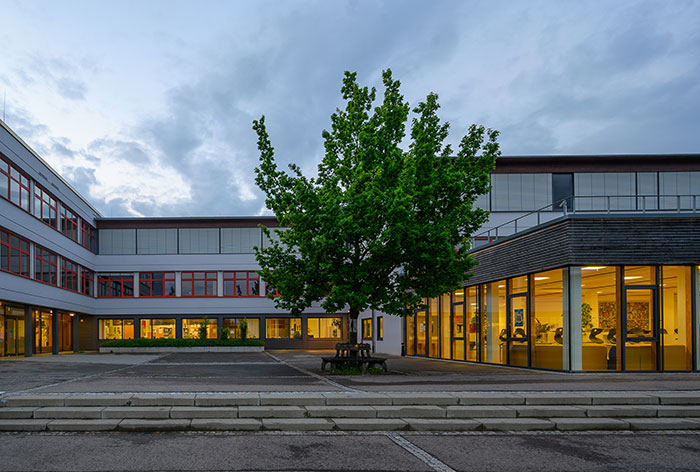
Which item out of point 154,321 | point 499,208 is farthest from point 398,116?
point 154,321

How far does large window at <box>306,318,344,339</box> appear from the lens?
48.3 meters

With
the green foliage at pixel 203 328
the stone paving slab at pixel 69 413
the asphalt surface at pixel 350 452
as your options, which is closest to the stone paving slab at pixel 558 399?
the asphalt surface at pixel 350 452

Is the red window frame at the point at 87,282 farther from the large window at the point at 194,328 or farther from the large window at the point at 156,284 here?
the large window at the point at 194,328

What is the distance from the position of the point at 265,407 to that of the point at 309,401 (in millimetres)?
852

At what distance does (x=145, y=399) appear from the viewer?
1084cm

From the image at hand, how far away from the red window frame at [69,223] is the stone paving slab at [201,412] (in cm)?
3255

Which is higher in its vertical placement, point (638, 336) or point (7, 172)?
point (7, 172)

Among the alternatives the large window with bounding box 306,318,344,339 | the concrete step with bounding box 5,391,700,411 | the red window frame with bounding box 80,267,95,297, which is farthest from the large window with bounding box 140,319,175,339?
the concrete step with bounding box 5,391,700,411

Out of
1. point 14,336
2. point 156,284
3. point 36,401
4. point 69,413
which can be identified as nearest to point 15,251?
point 14,336

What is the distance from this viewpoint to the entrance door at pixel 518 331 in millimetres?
20578

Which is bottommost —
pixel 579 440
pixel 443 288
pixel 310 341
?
pixel 310 341

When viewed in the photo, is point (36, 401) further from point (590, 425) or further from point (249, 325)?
point (249, 325)

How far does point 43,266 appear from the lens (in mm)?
34969

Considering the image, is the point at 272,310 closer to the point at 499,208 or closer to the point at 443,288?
the point at 499,208
